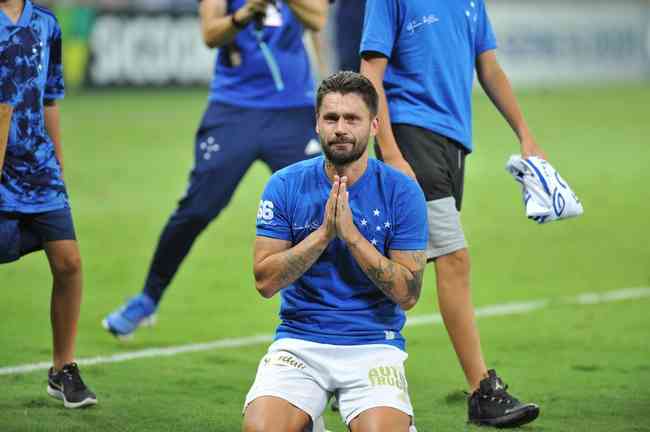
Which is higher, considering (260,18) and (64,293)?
(260,18)

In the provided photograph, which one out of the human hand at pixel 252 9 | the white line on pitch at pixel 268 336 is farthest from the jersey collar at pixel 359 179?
the white line on pitch at pixel 268 336

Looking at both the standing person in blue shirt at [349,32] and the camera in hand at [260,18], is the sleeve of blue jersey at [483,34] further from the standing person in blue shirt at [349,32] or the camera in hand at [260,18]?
the standing person in blue shirt at [349,32]

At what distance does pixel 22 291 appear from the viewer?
870 centimetres

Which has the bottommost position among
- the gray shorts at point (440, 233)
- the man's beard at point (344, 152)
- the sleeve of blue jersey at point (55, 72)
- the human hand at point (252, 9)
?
the gray shorts at point (440, 233)

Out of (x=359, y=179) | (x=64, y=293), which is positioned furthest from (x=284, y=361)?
(x=64, y=293)

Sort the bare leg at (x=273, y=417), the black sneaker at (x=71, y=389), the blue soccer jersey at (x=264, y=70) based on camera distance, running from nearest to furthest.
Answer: the bare leg at (x=273, y=417), the black sneaker at (x=71, y=389), the blue soccer jersey at (x=264, y=70)

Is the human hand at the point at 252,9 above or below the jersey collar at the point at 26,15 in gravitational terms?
below

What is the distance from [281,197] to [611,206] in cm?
826

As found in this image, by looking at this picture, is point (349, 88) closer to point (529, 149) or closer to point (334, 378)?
point (334, 378)

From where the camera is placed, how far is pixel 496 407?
565 centimetres

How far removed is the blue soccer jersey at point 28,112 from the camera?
18.0 ft

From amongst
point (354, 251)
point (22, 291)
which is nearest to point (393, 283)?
point (354, 251)

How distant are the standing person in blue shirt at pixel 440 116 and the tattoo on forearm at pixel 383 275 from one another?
39.0 inches

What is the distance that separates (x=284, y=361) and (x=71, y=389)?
1445 mm
